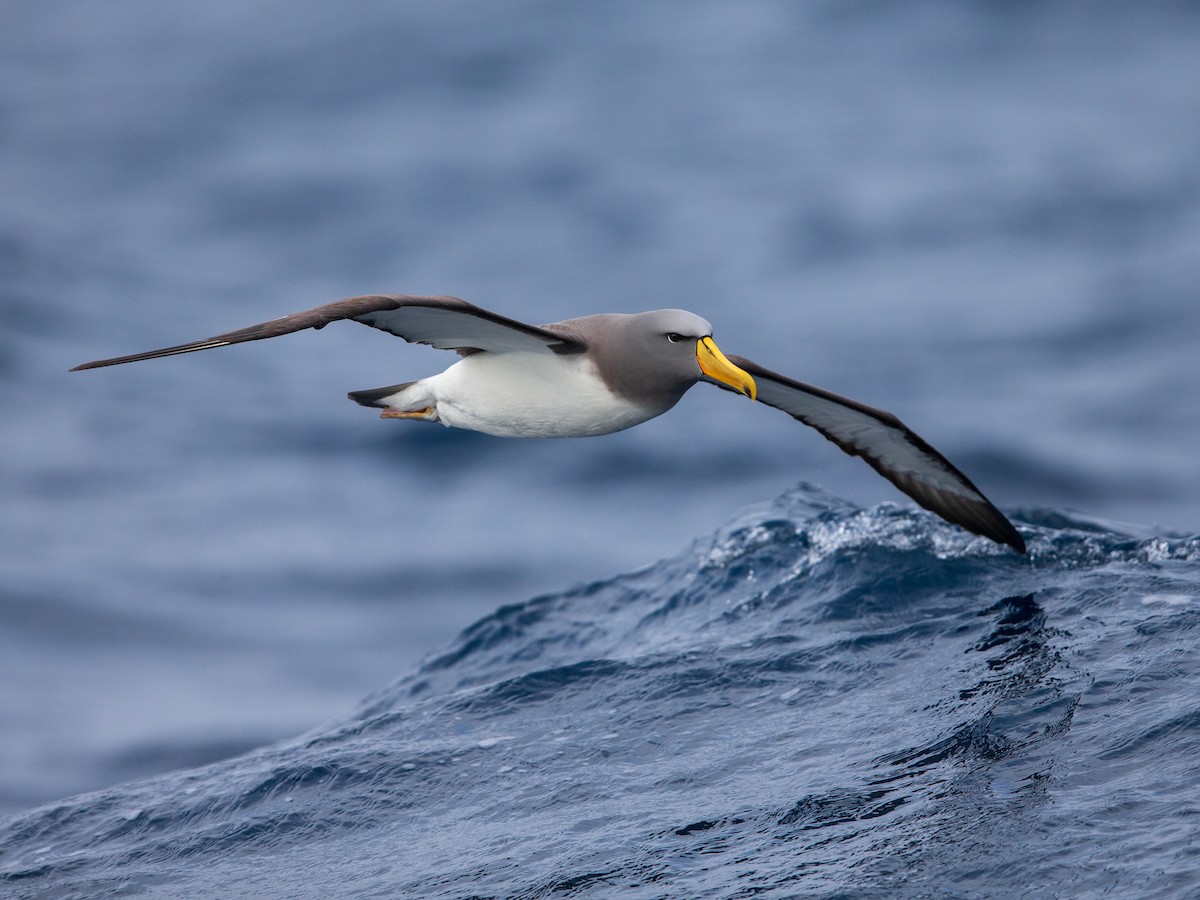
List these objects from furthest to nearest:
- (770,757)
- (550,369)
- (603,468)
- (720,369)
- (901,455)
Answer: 1. (603,468)
2. (901,455)
3. (550,369)
4. (770,757)
5. (720,369)

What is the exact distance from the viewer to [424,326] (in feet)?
29.7

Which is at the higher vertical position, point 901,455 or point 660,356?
point 660,356

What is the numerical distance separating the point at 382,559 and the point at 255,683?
2.53 m

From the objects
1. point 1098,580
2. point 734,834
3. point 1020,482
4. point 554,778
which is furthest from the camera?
point 1020,482

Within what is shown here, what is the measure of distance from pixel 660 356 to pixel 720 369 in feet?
1.43

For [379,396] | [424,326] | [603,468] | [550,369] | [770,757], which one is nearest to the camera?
[770,757]

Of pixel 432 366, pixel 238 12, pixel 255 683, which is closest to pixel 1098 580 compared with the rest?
pixel 255 683

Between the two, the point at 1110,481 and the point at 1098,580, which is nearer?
the point at 1098,580

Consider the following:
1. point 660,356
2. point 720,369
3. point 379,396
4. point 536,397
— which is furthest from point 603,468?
point 720,369

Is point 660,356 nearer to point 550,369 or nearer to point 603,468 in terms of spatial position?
point 550,369

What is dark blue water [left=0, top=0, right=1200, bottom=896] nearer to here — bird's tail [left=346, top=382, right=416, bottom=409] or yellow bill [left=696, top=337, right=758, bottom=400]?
yellow bill [left=696, top=337, right=758, bottom=400]

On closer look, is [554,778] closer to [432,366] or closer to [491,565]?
[491,565]

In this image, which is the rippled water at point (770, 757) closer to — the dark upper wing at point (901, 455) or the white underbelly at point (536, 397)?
the dark upper wing at point (901, 455)

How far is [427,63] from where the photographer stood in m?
27.6
